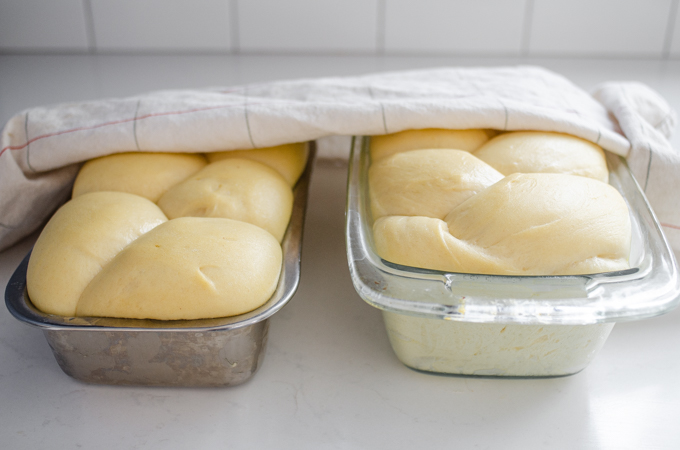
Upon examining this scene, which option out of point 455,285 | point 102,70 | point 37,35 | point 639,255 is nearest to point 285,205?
point 455,285

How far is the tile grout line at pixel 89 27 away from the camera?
2137 mm

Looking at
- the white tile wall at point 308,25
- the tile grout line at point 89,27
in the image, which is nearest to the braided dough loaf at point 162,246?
the white tile wall at point 308,25

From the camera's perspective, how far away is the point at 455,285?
58cm

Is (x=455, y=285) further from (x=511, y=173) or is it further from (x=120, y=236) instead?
(x=120, y=236)

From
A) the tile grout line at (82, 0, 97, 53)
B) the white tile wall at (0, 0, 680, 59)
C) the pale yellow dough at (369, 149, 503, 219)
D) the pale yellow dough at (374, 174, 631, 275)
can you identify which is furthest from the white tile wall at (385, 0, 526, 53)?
the pale yellow dough at (374, 174, 631, 275)

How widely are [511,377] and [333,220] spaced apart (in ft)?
1.52

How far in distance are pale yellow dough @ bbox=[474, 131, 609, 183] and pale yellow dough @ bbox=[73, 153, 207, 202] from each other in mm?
472

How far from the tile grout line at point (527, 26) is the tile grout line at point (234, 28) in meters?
1.18

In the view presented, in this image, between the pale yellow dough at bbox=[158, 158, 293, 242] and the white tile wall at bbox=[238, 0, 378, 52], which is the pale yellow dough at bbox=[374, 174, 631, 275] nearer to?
the pale yellow dough at bbox=[158, 158, 293, 242]

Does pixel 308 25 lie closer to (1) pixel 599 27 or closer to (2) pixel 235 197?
(1) pixel 599 27

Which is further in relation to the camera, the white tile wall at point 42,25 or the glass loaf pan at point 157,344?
the white tile wall at point 42,25

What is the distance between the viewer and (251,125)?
0.86 m

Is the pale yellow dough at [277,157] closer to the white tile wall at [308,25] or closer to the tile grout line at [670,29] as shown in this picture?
the white tile wall at [308,25]

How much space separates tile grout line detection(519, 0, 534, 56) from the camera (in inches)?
85.0
